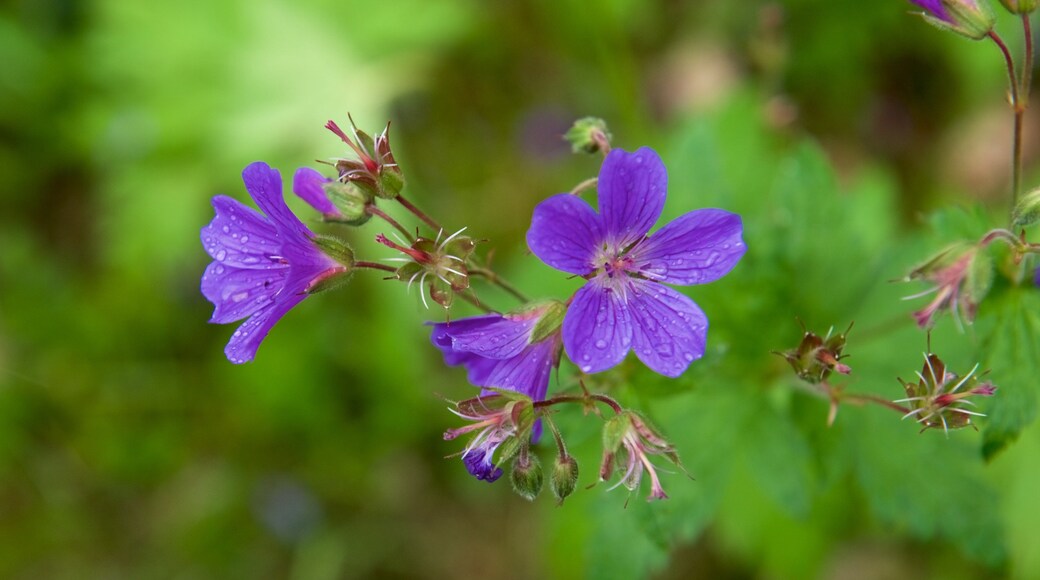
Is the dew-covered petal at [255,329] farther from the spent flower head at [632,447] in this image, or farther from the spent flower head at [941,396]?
the spent flower head at [941,396]

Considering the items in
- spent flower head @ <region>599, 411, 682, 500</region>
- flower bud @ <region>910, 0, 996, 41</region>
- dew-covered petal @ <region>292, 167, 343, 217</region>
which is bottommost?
spent flower head @ <region>599, 411, 682, 500</region>

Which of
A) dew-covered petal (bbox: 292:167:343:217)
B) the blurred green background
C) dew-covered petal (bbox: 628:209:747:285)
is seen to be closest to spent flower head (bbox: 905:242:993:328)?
dew-covered petal (bbox: 628:209:747:285)

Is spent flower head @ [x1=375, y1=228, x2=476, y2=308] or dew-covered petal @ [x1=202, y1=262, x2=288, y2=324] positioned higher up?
spent flower head @ [x1=375, y1=228, x2=476, y2=308]

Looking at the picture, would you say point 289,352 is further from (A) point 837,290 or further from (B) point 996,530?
(B) point 996,530

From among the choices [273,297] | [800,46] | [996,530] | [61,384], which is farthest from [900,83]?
[61,384]

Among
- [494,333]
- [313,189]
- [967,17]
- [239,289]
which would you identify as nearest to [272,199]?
[313,189]

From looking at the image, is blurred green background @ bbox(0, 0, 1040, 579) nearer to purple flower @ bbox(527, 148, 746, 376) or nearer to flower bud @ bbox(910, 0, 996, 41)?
flower bud @ bbox(910, 0, 996, 41)
